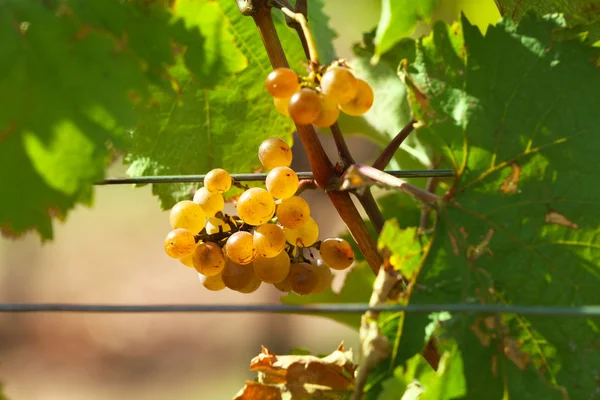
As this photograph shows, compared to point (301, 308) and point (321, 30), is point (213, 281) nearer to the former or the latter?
point (301, 308)

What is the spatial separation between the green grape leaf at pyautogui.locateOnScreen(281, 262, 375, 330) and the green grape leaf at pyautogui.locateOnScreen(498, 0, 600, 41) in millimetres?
307

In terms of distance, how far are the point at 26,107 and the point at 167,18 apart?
4.2 inches

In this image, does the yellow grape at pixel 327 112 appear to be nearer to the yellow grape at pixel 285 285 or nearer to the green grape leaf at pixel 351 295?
the yellow grape at pixel 285 285

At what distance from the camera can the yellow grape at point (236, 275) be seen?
55 centimetres

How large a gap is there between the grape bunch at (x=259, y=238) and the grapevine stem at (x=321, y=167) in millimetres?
17

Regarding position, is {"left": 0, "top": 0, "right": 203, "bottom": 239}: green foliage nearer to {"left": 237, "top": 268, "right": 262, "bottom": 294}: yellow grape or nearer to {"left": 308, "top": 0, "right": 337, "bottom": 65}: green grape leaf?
{"left": 237, "top": 268, "right": 262, "bottom": 294}: yellow grape

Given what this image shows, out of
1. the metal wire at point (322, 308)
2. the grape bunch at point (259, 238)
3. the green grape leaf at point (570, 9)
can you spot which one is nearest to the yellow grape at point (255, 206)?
the grape bunch at point (259, 238)

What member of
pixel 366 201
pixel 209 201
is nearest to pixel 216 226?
pixel 209 201

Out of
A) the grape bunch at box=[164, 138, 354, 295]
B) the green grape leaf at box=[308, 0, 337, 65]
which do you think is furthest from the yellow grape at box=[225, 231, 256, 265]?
the green grape leaf at box=[308, 0, 337, 65]

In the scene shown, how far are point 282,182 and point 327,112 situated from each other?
0.08 m

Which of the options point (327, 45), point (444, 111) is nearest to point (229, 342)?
point (327, 45)

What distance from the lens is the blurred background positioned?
360 centimetres

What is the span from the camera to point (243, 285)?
1.82 feet

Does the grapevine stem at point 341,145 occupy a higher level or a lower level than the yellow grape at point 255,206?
higher
